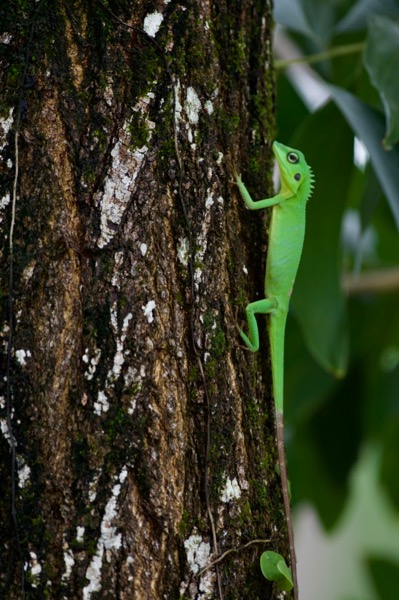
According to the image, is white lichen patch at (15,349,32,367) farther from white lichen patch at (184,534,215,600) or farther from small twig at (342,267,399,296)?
small twig at (342,267,399,296)

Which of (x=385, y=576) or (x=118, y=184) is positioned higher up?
(x=118, y=184)

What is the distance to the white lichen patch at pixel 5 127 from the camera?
1.84 meters

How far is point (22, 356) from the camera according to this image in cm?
175

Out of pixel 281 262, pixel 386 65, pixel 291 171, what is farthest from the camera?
pixel 386 65

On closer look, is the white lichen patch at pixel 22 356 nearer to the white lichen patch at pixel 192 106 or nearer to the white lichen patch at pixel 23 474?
the white lichen patch at pixel 23 474

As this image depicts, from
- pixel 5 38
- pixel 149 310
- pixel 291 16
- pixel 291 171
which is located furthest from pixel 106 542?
pixel 291 16

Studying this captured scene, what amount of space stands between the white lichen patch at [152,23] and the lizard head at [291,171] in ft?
2.47

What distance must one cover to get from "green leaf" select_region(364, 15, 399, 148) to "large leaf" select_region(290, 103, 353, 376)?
1.41 ft

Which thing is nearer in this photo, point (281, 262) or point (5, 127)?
point (5, 127)

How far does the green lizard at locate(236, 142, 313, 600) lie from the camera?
2123mm

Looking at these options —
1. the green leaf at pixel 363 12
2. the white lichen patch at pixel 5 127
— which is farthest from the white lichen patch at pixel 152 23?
the green leaf at pixel 363 12

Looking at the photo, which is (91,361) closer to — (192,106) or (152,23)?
(192,106)

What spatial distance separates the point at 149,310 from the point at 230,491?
49 centimetres

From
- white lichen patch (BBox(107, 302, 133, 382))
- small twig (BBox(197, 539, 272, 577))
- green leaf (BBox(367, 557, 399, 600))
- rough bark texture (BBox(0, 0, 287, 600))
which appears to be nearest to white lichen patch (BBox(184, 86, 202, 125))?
rough bark texture (BBox(0, 0, 287, 600))
